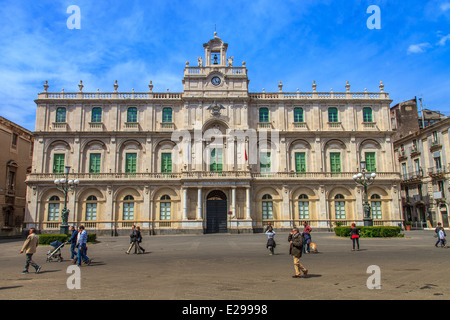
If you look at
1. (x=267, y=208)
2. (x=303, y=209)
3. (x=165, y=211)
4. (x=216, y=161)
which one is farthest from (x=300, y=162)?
(x=165, y=211)

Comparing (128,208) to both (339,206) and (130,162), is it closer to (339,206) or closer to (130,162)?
(130,162)

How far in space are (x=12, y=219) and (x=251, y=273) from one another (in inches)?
1747

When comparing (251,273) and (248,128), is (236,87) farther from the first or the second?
(251,273)

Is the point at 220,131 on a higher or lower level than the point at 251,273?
higher

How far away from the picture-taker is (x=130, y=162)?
136 ft

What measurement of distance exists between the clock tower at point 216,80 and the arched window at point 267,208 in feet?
40.2

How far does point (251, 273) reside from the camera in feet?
40.0

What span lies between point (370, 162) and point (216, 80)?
2083cm

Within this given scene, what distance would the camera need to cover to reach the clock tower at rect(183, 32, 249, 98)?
1631 inches

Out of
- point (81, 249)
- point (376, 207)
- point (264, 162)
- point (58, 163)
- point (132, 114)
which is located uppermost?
point (132, 114)

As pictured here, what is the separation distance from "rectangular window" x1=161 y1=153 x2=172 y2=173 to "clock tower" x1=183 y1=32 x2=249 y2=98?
24.1 feet

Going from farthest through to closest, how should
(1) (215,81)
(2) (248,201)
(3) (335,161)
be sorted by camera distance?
(3) (335,161) < (1) (215,81) < (2) (248,201)
